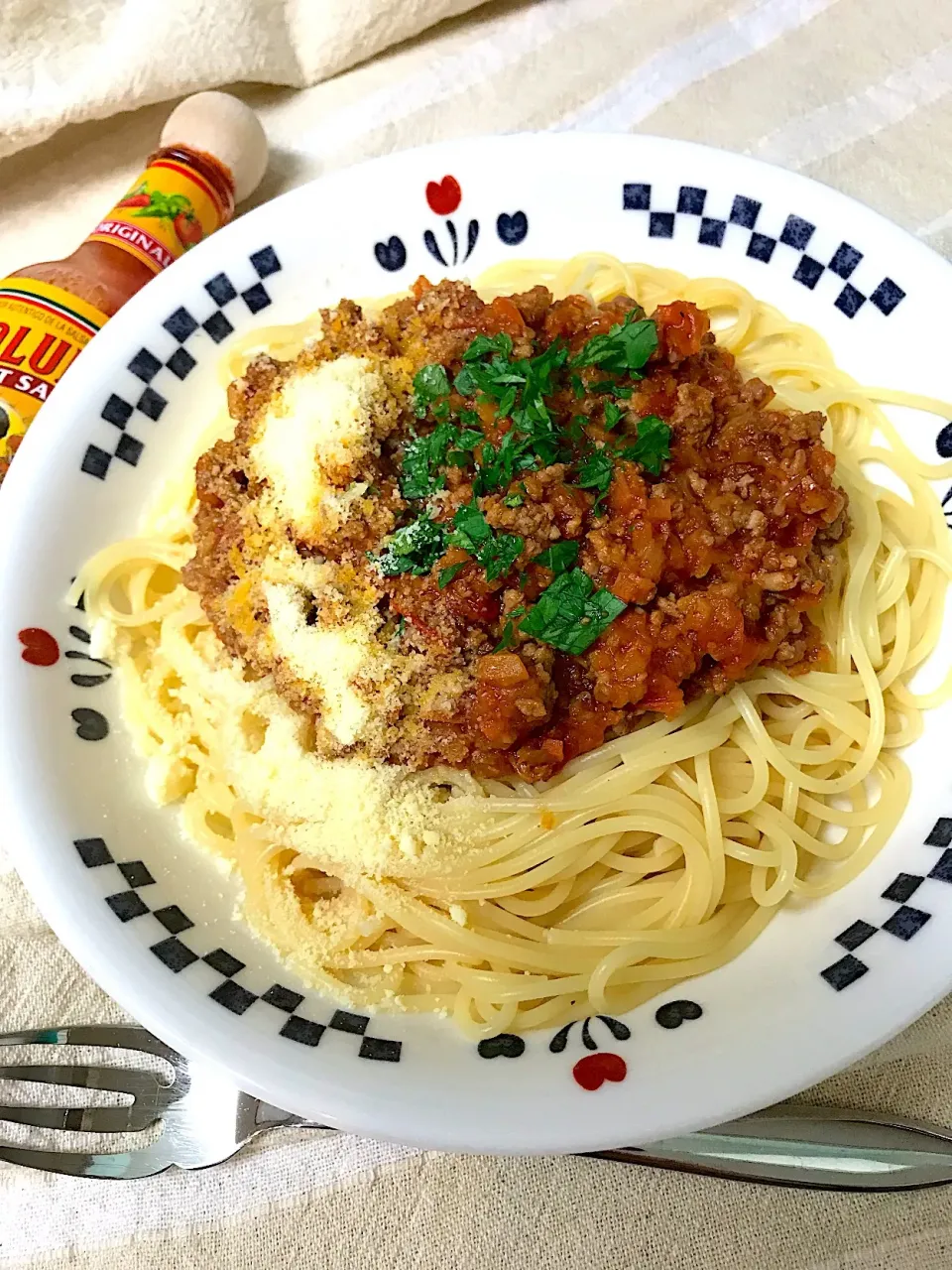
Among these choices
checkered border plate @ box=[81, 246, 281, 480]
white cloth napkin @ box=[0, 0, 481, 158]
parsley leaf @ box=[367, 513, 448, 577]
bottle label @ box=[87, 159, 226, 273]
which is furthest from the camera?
white cloth napkin @ box=[0, 0, 481, 158]

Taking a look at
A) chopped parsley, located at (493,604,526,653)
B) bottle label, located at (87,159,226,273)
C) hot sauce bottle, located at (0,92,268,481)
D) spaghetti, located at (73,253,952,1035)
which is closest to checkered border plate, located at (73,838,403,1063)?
spaghetti, located at (73,253,952,1035)

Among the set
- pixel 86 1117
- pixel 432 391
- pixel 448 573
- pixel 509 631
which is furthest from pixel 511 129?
pixel 86 1117

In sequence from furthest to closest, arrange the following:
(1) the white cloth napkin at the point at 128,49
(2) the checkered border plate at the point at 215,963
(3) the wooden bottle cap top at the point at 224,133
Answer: (1) the white cloth napkin at the point at 128,49 < (3) the wooden bottle cap top at the point at 224,133 < (2) the checkered border plate at the point at 215,963

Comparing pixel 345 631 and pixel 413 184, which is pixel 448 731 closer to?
pixel 345 631

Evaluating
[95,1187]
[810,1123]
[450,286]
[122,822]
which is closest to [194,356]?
[450,286]

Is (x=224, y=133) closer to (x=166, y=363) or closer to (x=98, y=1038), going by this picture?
(x=166, y=363)

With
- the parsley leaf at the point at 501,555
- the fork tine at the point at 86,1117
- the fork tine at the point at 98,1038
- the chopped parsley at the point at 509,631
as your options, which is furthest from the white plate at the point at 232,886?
the parsley leaf at the point at 501,555

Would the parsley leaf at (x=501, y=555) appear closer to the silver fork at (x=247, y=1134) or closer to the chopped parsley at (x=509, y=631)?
the chopped parsley at (x=509, y=631)

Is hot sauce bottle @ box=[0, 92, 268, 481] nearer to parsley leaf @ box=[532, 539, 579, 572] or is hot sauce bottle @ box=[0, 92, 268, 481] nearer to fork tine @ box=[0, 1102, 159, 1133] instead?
parsley leaf @ box=[532, 539, 579, 572]
